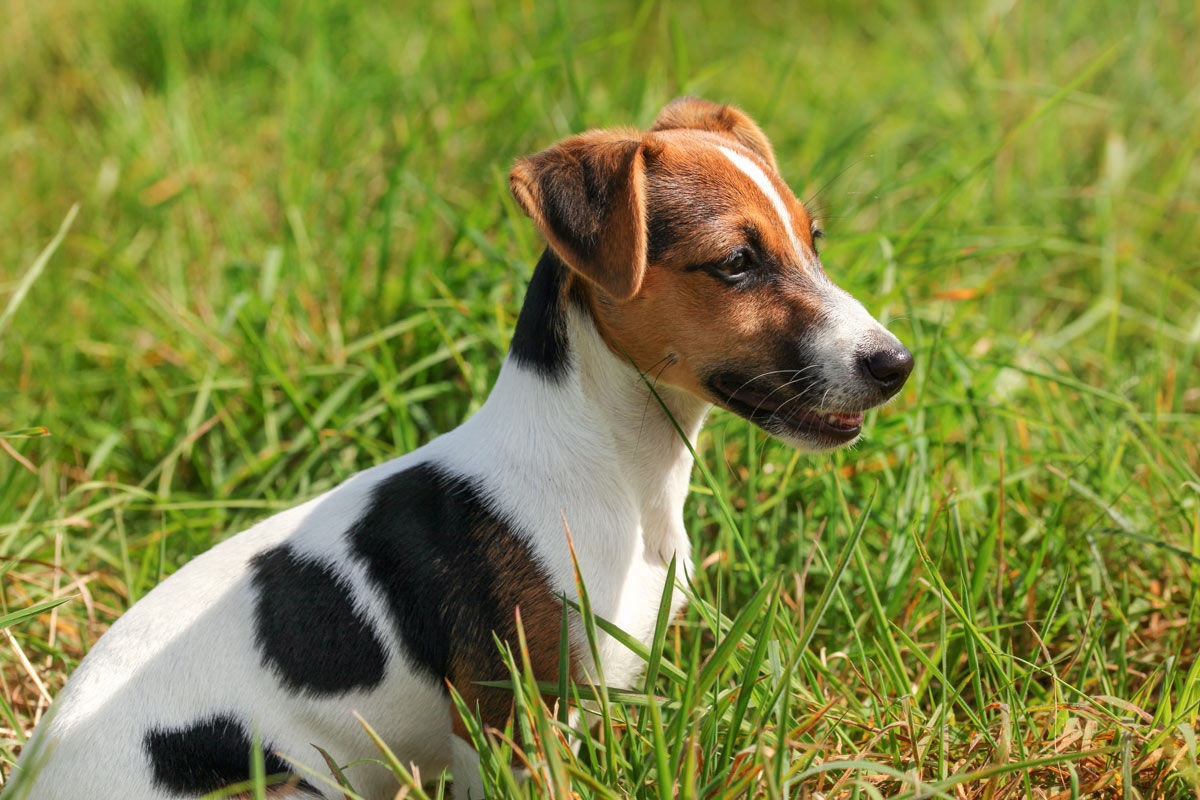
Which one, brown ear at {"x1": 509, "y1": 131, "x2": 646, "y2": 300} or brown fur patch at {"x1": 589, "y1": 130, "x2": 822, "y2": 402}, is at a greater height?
brown ear at {"x1": 509, "y1": 131, "x2": 646, "y2": 300}

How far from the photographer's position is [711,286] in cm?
263

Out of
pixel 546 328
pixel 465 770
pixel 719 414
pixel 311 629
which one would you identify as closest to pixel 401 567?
pixel 311 629

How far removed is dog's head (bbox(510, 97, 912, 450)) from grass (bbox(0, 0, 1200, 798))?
303mm

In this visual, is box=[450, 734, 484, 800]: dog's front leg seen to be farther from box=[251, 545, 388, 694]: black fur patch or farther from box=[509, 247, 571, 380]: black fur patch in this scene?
box=[509, 247, 571, 380]: black fur patch

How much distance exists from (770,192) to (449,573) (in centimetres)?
132

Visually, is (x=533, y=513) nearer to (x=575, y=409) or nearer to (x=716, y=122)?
(x=575, y=409)

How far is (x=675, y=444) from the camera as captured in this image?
285cm

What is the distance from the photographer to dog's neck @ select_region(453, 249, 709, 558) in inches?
106

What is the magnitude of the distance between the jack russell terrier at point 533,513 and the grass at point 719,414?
0.25 meters

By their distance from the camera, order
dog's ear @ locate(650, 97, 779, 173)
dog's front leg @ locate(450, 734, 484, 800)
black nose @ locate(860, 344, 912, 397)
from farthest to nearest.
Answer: dog's ear @ locate(650, 97, 779, 173), dog's front leg @ locate(450, 734, 484, 800), black nose @ locate(860, 344, 912, 397)

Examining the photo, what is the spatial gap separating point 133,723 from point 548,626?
101 cm

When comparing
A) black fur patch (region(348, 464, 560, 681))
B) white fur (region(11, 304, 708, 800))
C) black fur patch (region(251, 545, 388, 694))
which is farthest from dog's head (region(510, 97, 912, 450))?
black fur patch (region(251, 545, 388, 694))

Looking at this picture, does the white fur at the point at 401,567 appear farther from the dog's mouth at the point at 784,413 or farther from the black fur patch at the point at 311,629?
the dog's mouth at the point at 784,413

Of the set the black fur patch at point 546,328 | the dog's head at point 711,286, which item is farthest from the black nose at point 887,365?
the black fur patch at point 546,328
